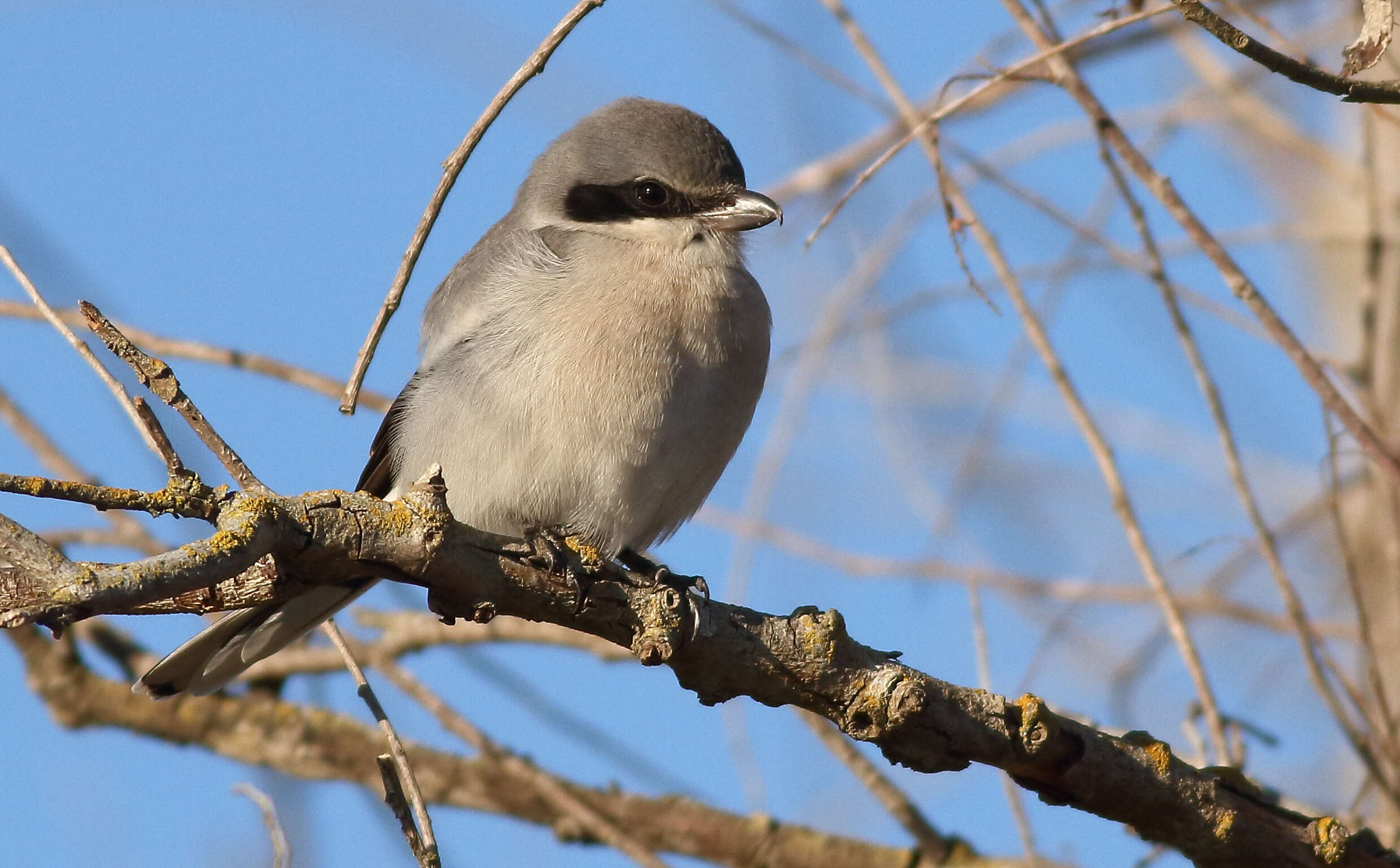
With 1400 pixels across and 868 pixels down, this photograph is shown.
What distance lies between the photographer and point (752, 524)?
Answer: 4004 millimetres

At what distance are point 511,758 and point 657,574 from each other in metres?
0.91

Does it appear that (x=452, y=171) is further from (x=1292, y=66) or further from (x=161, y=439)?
(x=1292, y=66)

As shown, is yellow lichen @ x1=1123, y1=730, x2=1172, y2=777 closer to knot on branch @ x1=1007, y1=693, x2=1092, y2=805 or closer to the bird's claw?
knot on branch @ x1=1007, y1=693, x2=1092, y2=805

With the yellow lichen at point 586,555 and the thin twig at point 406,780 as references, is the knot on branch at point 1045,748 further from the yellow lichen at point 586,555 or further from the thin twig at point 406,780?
the thin twig at point 406,780

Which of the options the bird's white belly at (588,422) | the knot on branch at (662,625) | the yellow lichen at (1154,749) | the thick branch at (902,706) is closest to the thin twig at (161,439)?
the thick branch at (902,706)

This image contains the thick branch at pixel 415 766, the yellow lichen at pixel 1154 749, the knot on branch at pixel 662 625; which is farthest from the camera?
the thick branch at pixel 415 766

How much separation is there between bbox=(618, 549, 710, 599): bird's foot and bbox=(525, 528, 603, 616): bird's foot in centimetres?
14

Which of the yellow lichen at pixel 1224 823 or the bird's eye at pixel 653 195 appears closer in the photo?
the yellow lichen at pixel 1224 823

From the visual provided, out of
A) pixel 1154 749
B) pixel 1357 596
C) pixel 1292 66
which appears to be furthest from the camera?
pixel 1357 596

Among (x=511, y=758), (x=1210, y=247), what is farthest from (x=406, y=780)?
(x=1210, y=247)

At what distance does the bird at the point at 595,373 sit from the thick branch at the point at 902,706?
598mm

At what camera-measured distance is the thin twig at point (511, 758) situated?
3.40 m

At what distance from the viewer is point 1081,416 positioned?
10.1 ft

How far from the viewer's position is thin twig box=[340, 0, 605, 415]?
7.06 ft
